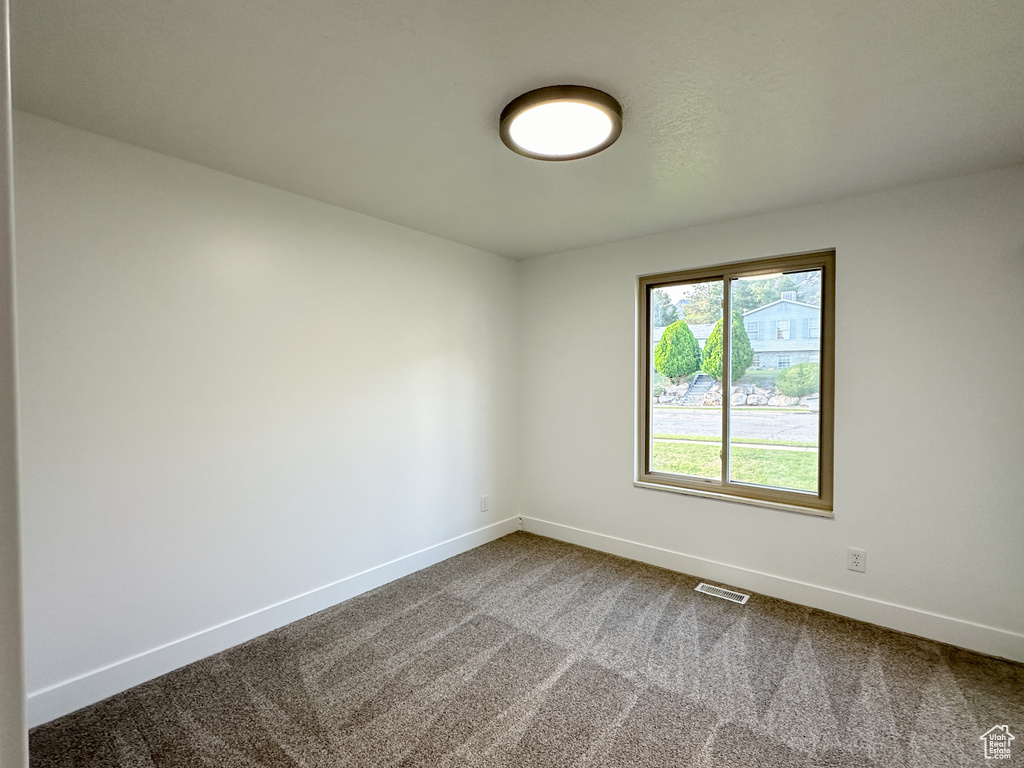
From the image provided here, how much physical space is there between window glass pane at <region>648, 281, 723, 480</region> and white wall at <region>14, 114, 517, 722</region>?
175 centimetres

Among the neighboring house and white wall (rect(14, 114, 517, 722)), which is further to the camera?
the neighboring house

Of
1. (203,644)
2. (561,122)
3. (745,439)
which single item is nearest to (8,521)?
(561,122)

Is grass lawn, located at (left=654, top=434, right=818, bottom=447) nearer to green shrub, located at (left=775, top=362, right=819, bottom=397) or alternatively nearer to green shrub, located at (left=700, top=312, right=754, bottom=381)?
green shrub, located at (left=775, top=362, right=819, bottom=397)

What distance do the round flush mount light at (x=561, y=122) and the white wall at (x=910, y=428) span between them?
1.67 m

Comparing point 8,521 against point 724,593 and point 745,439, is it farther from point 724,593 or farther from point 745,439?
point 745,439

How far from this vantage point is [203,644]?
240 centimetres

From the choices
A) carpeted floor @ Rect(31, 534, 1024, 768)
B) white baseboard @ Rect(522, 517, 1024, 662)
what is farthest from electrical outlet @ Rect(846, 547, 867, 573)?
carpeted floor @ Rect(31, 534, 1024, 768)

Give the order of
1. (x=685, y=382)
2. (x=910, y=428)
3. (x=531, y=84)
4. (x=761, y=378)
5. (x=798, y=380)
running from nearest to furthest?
(x=531, y=84), (x=910, y=428), (x=798, y=380), (x=761, y=378), (x=685, y=382)

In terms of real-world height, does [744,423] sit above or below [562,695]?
above

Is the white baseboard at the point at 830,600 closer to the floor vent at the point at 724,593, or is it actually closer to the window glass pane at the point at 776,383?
the floor vent at the point at 724,593

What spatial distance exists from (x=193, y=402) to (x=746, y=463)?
339 centimetres

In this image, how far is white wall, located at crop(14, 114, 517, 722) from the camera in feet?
6.54

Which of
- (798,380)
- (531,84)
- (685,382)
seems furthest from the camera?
(685,382)

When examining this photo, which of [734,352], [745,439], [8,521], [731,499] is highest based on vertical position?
[734,352]
